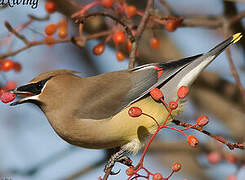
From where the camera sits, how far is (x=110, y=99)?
3.61m

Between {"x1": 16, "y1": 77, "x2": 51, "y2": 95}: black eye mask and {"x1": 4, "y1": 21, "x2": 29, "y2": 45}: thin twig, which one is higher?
{"x1": 4, "y1": 21, "x2": 29, "y2": 45}: thin twig

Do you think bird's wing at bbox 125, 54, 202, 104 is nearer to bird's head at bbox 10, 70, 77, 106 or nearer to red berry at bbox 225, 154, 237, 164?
bird's head at bbox 10, 70, 77, 106

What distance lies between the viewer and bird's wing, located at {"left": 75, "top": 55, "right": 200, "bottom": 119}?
3.56m

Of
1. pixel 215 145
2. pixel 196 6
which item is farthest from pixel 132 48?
pixel 196 6

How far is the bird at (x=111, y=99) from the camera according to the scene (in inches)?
136

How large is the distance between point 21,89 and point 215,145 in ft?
6.49

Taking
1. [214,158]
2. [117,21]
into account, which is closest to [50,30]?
[117,21]

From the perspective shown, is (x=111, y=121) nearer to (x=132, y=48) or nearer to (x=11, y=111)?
(x=132, y=48)

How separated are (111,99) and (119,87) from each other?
0.13 m

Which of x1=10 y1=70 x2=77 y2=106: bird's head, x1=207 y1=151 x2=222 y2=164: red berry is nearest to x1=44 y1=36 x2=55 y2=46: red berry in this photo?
x1=10 y1=70 x2=77 y2=106: bird's head

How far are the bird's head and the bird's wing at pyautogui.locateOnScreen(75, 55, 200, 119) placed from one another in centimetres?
21

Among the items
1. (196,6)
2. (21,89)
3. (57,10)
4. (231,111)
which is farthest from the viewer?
(196,6)

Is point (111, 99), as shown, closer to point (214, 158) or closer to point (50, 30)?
point (50, 30)

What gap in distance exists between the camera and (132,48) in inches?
144
